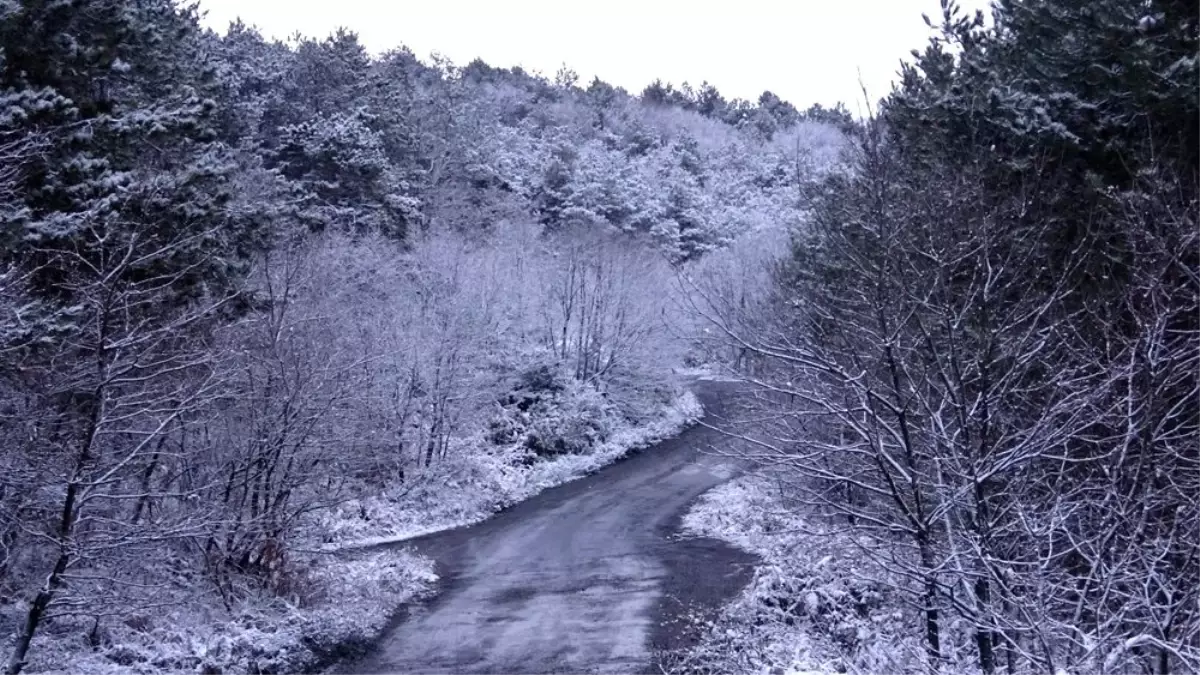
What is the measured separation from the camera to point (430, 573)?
734 inches

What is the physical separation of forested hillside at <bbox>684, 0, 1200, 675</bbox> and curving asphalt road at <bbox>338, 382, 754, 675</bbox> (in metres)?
1.57

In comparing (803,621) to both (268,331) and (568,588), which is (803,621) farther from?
(268,331)

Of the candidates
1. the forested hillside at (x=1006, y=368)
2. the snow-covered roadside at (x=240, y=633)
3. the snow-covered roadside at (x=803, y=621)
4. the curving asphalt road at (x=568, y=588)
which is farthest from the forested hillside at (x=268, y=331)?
the snow-covered roadside at (x=803, y=621)

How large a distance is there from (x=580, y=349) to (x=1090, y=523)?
1204 inches

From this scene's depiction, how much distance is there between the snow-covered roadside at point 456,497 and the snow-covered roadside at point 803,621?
7304 mm

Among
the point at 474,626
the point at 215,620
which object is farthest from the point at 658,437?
the point at 215,620

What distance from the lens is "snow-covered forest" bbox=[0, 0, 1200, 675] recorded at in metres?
6.85

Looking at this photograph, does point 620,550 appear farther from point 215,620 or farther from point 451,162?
point 451,162

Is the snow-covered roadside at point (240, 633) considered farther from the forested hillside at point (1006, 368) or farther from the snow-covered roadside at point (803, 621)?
the forested hillside at point (1006, 368)

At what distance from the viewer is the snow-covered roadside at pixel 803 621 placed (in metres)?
11.4

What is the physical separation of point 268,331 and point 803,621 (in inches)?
394

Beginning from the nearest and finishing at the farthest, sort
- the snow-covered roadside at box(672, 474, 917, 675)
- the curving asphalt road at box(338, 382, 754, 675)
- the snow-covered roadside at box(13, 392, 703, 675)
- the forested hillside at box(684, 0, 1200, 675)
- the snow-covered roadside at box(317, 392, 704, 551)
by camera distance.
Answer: the forested hillside at box(684, 0, 1200, 675) < the snow-covered roadside at box(672, 474, 917, 675) < the snow-covered roadside at box(13, 392, 703, 675) < the curving asphalt road at box(338, 382, 754, 675) < the snow-covered roadside at box(317, 392, 704, 551)

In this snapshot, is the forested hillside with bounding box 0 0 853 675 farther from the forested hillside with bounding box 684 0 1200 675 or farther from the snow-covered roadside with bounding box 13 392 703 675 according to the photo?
the forested hillside with bounding box 684 0 1200 675

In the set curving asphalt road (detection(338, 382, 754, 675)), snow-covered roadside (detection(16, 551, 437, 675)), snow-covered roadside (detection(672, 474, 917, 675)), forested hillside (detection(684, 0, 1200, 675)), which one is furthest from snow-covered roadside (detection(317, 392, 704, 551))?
forested hillside (detection(684, 0, 1200, 675))
